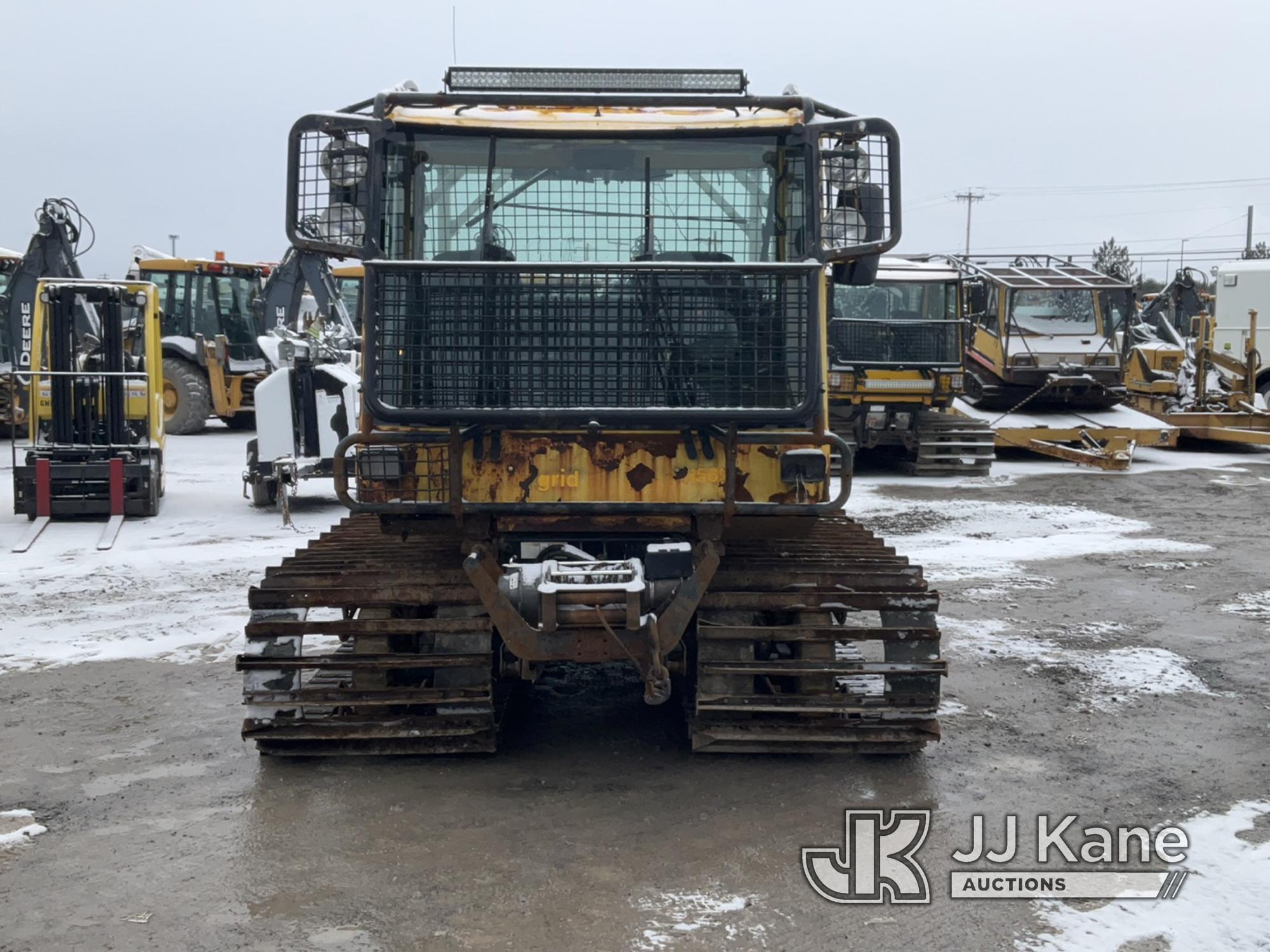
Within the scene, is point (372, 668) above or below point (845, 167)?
below

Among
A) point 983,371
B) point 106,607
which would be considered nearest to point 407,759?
point 106,607

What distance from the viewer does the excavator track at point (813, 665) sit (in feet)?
18.8

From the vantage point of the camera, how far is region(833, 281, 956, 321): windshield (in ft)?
60.3

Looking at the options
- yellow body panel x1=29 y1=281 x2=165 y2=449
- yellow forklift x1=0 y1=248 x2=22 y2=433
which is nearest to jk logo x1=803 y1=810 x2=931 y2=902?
yellow body panel x1=29 y1=281 x2=165 y2=449

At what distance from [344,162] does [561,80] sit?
130 cm

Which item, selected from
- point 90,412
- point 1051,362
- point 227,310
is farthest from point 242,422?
point 1051,362

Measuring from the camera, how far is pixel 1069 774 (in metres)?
5.75

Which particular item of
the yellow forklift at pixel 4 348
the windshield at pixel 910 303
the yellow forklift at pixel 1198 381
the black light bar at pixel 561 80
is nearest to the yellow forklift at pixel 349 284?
the yellow forklift at pixel 4 348

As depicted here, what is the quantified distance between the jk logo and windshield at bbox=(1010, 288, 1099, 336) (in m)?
16.7

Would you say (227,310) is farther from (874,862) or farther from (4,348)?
(874,862)

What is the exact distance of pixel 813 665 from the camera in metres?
5.78

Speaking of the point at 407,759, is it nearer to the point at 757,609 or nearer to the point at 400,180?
the point at 757,609

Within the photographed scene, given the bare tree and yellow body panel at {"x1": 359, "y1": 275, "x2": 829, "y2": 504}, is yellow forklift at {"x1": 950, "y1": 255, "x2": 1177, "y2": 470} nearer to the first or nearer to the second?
yellow body panel at {"x1": 359, "y1": 275, "x2": 829, "y2": 504}

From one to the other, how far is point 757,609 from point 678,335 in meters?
1.27
